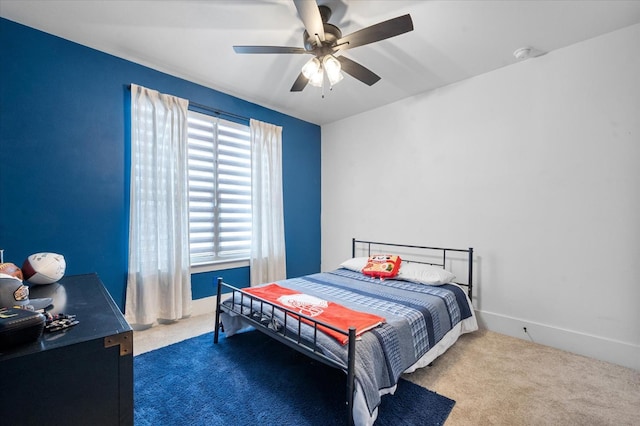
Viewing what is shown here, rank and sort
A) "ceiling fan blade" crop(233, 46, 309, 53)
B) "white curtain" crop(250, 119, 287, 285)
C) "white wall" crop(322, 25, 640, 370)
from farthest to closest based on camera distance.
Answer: "white curtain" crop(250, 119, 287, 285)
"white wall" crop(322, 25, 640, 370)
"ceiling fan blade" crop(233, 46, 309, 53)

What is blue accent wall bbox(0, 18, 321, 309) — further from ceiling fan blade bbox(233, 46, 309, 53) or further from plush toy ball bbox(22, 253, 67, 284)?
ceiling fan blade bbox(233, 46, 309, 53)

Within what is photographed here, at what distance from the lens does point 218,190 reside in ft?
11.4

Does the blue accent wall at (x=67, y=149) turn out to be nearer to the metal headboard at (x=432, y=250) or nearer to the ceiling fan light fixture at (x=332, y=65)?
the ceiling fan light fixture at (x=332, y=65)

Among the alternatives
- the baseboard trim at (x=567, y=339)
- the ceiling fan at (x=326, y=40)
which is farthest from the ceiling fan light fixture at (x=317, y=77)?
the baseboard trim at (x=567, y=339)

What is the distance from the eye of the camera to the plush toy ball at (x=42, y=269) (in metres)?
1.70

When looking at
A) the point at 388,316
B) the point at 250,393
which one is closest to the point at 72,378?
the point at 250,393

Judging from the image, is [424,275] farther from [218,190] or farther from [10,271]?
[10,271]

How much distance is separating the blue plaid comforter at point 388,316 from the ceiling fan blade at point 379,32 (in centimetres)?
188

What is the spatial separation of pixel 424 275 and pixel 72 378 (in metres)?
2.72

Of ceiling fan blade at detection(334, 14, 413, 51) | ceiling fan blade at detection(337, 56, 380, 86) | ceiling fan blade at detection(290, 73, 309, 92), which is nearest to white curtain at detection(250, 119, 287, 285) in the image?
ceiling fan blade at detection(290, 73, 309, 92)

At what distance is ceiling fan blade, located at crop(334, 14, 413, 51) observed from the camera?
1.69 metres

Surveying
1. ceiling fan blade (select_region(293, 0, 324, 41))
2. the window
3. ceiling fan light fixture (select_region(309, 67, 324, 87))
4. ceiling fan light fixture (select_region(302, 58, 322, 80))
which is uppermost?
ceiling fan blade (select_region(293, 0, 324, 41))

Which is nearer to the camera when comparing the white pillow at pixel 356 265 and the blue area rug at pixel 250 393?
the blue area rug at pixel 250 393

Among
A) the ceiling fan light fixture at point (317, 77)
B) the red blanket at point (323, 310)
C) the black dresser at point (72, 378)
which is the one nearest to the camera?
the black dresser at point (72, 378)
